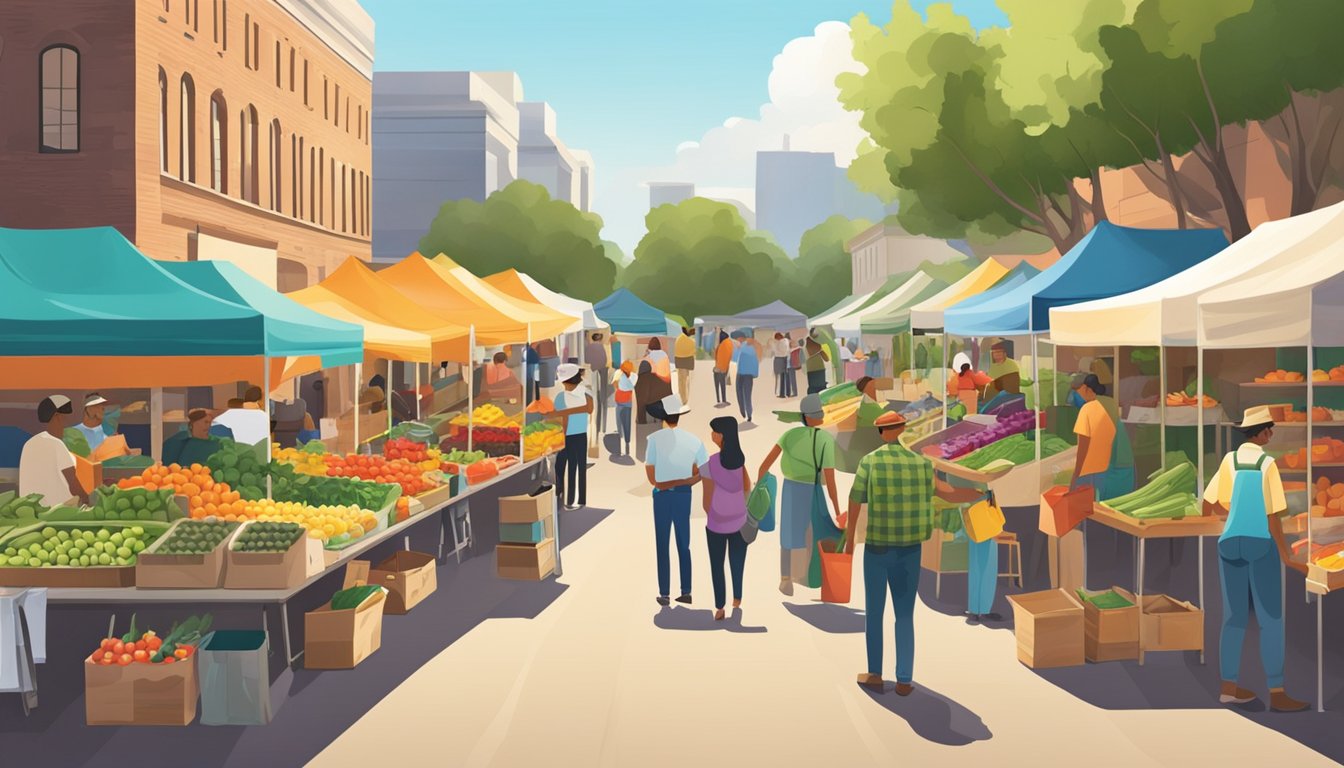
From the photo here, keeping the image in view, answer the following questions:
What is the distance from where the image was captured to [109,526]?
349 inches

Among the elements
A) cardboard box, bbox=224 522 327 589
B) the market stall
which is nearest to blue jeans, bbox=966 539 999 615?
the market stall

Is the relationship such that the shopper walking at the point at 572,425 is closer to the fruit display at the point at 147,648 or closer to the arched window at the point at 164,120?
the fruit display at the point at 147,648

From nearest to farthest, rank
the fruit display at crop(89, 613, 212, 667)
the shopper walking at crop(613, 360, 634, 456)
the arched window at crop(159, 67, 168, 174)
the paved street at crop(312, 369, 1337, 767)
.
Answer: the paved street at crop(312, 369, 1337, 767) < the fruit display at crop(89, 613, 212, 667) < the shopper walking at crop(613, 360, 634, 456) < the arched window at crop(159, 67, 168, 174)

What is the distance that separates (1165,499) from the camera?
1019 centimetres

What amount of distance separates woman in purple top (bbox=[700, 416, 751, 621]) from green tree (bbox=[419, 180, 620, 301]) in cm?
6053

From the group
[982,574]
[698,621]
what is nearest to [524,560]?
[698,621]

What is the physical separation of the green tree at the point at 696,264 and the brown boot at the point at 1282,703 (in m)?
92.9

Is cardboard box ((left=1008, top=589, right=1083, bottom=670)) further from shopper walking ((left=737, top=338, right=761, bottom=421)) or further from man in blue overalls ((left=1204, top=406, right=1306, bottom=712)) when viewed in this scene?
shopper walking ((left=737, top=338, right=761, bottom=421))

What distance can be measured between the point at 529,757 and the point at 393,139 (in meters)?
95.6

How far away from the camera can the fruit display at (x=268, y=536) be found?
831cm

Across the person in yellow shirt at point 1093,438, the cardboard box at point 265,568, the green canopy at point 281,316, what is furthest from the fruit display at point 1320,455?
the green canopy at point 281,316

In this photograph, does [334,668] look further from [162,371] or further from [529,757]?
[162,371]

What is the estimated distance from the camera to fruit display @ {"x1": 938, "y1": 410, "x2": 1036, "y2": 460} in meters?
13.3

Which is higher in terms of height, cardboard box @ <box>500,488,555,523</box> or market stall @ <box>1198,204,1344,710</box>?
market stall @ <box>1198,204,1344,710</box>
